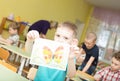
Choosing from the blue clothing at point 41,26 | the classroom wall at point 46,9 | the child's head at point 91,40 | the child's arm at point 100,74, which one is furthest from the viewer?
the classroom wall at point 46,9

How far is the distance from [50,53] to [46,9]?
554 cm

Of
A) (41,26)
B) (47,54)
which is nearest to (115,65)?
(47,54)

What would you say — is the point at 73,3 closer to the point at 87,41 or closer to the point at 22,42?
the point at 22,42

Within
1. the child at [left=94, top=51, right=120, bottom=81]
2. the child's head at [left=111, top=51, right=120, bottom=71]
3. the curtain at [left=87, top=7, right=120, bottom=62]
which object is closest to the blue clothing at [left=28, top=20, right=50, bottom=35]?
the child at [left=94, top=51, right=120, bottom=81]

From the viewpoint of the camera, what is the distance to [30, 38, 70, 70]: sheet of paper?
1.49 meters

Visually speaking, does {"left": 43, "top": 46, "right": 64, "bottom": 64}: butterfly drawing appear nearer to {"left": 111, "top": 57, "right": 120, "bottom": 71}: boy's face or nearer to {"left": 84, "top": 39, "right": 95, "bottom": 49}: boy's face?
{"left": 111, "top": 57, "right": 120, "bottom": 71}: boy's face

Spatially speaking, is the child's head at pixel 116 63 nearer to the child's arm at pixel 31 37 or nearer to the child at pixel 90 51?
the child at pixel 90 51

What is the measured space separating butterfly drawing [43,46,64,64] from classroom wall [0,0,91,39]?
4.51 metres

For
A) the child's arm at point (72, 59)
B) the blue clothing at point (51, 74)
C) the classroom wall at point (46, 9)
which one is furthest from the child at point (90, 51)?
the classroom wall at point (46, 9)

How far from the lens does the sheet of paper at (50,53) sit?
58.6 inches

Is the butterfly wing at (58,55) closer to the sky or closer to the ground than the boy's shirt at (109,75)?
closer to the sky

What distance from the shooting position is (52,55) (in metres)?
1.53

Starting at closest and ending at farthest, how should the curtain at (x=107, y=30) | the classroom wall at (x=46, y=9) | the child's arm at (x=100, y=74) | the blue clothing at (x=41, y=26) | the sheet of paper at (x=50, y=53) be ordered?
the sheet of paper at (x=50, y=53)
the child's arm at (x=100, y=74)
the blue clothing at (x=41, y=26)
the classroom wall at (x=46, y=9)
the curtain at (x=107, y=30)

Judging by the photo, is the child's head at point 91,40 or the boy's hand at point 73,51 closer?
the boy's hand at point 73,51
